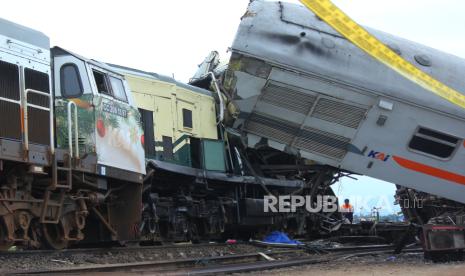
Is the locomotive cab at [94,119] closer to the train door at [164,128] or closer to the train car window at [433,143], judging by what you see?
the train door at [164,128]

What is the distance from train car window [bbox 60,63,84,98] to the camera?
8297mm

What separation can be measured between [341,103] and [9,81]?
5150mm

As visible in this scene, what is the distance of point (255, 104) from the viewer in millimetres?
9805

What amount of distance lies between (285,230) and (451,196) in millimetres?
5462

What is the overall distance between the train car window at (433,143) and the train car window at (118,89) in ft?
15.9

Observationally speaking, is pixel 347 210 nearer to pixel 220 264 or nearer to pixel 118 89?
pixel 220 264

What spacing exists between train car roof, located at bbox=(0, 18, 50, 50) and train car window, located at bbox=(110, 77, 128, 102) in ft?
4.04

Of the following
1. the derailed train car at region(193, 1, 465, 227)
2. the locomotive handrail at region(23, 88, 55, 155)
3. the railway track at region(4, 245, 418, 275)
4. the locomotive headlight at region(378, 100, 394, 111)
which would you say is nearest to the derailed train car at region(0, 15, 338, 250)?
the locomotive handrail at region(23, 88, 55, 155)

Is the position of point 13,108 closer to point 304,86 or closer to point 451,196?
point 304,86

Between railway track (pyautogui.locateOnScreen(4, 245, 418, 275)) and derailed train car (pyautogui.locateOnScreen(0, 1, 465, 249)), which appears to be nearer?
derailed train car (pyautogui.locateOnScreen(0, 1, 465, 249))

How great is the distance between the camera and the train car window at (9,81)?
700cm

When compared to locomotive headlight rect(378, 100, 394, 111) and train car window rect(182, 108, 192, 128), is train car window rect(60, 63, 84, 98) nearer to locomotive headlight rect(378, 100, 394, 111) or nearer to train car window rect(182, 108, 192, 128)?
train car window rect(182, 108, 192, 128)

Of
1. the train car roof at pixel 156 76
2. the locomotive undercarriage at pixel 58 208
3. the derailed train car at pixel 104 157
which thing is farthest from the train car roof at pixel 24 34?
the train car roof at pixel 156 76

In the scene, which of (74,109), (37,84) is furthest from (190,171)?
(37,84)
